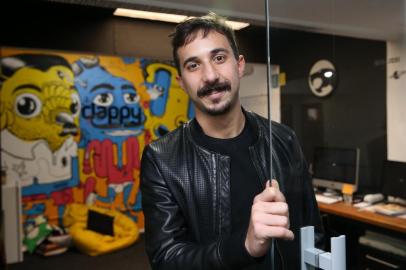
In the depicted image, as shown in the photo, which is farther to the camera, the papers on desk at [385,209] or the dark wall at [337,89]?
the papers on desk at [385,209]

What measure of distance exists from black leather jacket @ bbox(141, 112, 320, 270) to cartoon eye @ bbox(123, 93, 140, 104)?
3.61 metres

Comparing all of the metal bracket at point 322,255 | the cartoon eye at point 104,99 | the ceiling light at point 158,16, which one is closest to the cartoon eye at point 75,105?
the cartoon eye at point 104,99

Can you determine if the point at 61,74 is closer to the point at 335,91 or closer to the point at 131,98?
the point at 131,98

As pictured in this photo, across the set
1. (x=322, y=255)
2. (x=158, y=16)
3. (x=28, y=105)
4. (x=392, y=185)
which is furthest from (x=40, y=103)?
(x=322, y=255)

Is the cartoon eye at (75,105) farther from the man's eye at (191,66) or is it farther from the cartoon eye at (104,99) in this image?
the man's eye at (191,66)

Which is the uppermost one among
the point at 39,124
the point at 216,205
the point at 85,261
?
the point at 39,124

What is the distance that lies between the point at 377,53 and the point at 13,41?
193cm

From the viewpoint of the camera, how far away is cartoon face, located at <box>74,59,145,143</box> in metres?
4.18

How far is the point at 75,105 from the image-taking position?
4.13 metres

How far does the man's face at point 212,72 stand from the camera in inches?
29.2

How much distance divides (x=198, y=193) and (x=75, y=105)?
3.64 meters

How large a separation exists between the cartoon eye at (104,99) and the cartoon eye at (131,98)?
0.56ft

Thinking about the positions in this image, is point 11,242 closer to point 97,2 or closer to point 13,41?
point 13,41

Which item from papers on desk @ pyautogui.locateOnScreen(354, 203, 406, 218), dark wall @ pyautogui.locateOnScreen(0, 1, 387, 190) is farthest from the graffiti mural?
dark wall @ pyautogui.locateOnScreen(0, 1, 387, 190)
